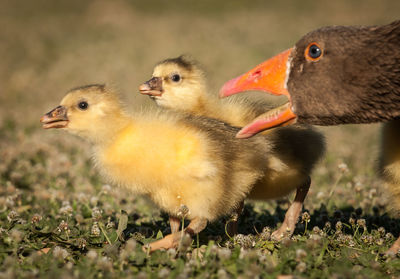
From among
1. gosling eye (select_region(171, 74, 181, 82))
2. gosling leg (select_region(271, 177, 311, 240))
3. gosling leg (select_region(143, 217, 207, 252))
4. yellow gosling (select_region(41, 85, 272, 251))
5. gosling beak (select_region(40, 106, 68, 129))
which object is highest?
gosling eye (select_region(171, 74, 181, 82))

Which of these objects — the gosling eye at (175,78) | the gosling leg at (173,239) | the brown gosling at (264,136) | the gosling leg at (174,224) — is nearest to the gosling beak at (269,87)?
the brown gosling at (264,136)

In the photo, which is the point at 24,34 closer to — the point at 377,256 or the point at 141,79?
the point at 141,79

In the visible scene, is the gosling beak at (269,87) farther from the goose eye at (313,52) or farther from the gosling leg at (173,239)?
the gosling leg at (173,239)

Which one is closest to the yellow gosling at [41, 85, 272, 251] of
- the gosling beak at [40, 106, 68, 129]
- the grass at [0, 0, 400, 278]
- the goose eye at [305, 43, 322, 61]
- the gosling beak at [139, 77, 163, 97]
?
the gosling beak at [40, 106, 68, 129]

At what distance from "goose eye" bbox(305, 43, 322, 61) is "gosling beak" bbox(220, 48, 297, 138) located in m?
0.17

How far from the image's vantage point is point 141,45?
18688 millimetres

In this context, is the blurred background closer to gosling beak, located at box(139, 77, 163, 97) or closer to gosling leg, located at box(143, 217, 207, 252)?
gosling beak, located at box(139, 77, 163, 97)

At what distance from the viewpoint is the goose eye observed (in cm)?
368

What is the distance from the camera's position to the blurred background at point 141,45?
8.96 m

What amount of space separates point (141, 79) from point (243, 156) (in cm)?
1073

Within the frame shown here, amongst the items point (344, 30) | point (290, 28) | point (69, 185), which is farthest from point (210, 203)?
point (290, 28)

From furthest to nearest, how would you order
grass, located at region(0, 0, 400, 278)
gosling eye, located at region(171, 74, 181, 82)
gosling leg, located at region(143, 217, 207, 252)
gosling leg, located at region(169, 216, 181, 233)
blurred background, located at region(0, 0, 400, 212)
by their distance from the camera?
blurred background, located at region(0, 0, 400, 212)
gosling eye, located at region(171, 74, 181, 82)
gosling leg, located at region(169, 216, 181, 233)
gosling leg, located at region(143, 217, 207, 252)
grass, located at region(0, 0, 400, 278)

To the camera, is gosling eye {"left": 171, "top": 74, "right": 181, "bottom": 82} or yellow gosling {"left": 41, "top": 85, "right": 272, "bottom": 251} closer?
yellow gosling {"left": 41, "top": 85, "right": 272, "bottom": 251}

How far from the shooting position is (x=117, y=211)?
5.30 m
